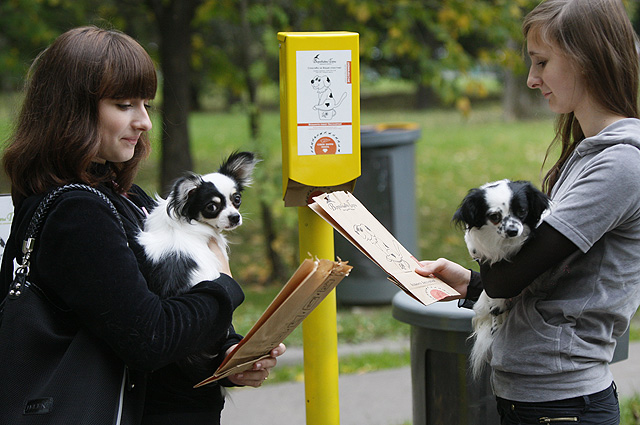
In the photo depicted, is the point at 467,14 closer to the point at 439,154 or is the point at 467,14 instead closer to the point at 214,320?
the point at 214,320

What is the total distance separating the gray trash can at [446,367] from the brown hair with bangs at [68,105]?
5.06 feet

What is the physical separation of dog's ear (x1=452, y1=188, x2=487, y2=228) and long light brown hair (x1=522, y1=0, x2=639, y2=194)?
0.44 m

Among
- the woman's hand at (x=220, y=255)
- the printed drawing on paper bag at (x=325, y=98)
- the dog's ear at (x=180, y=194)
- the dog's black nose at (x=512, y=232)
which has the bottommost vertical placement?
the woman's hand at (x=220, y=255)

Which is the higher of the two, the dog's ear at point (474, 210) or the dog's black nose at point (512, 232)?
the dog's ear at point (474, 210)

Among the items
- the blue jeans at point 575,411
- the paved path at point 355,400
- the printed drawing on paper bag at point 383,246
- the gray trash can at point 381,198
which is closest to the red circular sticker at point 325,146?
the printed drawing on paper bag at point 383,246

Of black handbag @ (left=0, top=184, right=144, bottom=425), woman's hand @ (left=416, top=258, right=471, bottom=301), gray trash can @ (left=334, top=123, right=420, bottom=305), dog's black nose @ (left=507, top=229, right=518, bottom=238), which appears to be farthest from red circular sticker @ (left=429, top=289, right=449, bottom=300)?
gray trash can @ (left=334, top=123, right=420, bottom=305)

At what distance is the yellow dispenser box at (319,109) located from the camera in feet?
7.61

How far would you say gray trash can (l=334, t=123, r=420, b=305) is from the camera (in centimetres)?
688

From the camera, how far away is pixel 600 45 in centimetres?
197

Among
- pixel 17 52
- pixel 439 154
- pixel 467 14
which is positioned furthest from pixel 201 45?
pixel 439 154

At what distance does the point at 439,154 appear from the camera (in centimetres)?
1509

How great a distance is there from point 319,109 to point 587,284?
1.02m

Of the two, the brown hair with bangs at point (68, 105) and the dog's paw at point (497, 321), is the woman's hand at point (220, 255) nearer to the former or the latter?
the brown hair with bangs at point (68, 105)

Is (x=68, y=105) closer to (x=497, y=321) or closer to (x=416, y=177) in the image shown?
(x=497, y=321)
